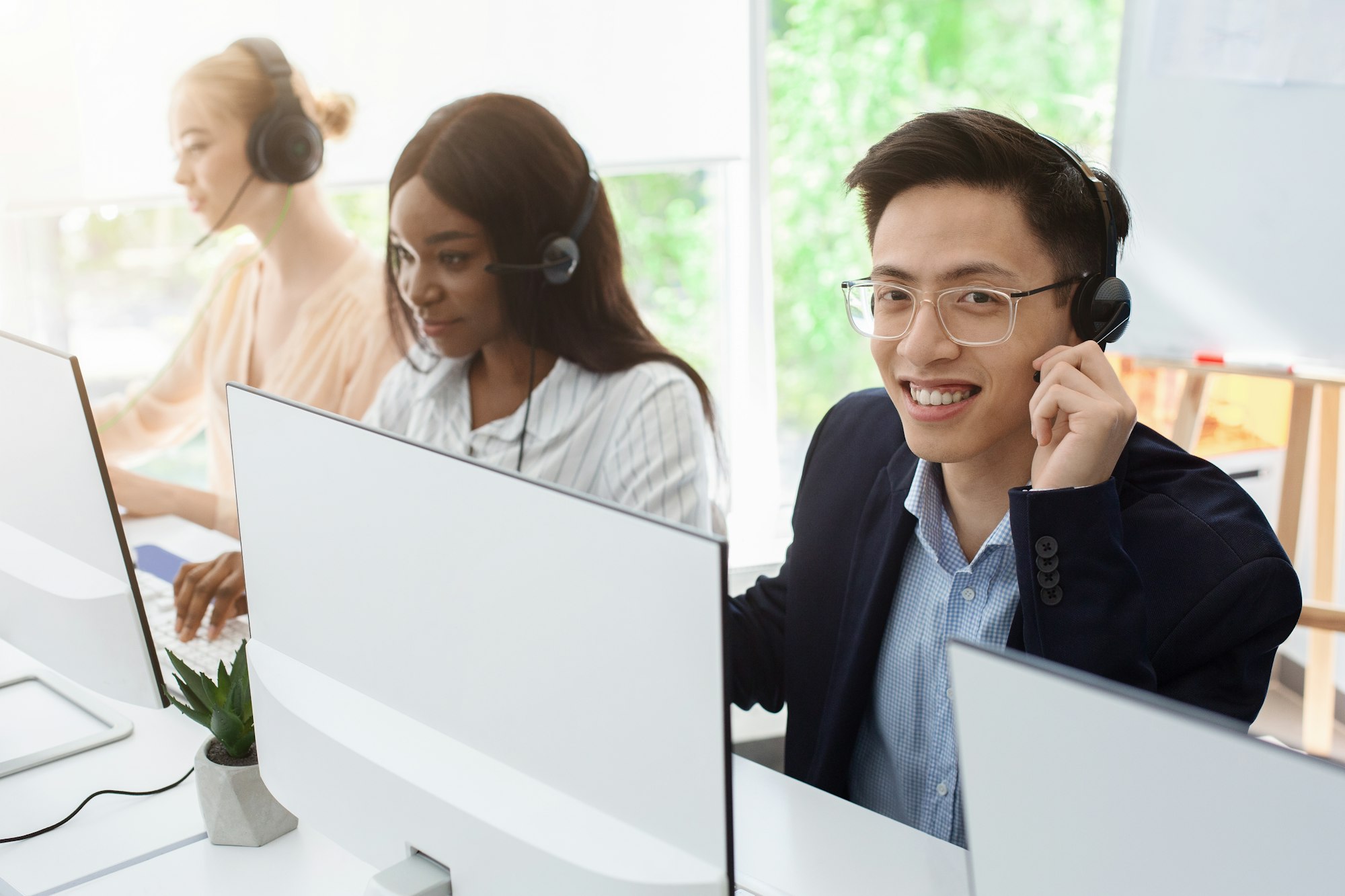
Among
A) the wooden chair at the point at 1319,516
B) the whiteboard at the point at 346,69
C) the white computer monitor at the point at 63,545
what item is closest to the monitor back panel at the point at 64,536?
the white computer monitor at the point at 63,545

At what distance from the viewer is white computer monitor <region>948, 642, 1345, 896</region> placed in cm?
43

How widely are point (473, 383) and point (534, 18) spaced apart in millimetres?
918

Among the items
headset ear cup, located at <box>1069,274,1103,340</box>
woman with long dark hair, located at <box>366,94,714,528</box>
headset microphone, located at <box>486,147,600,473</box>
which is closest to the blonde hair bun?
woman with long dark hair, located at <box>366,94,714,528</box>

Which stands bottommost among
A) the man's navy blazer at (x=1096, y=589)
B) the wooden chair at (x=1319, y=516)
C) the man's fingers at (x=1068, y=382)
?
the wooden chair at (x=1319, y=516)

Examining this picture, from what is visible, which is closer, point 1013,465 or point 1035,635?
point 1035,635

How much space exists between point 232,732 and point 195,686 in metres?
0.07

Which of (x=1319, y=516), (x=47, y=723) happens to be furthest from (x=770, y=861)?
(x=1319, y=516)

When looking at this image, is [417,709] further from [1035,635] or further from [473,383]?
[473,383]

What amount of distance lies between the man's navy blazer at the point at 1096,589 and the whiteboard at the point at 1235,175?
3.76ft

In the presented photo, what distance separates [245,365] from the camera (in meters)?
2.26

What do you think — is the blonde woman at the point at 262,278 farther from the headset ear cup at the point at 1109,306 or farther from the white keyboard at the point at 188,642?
the headset ear cup at the point at 1109,306

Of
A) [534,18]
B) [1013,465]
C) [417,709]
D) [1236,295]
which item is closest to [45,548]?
[417,709]

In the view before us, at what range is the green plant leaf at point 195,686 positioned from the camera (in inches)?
40.4

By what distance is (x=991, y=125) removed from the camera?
42.7 inches
